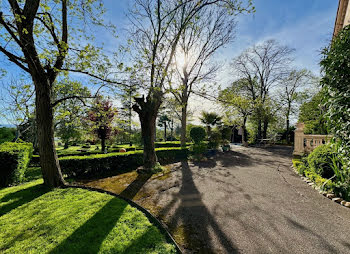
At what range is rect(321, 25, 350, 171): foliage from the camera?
7.97ft

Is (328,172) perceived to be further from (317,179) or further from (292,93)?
(292,93)

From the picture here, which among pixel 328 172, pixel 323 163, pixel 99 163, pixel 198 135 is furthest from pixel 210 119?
pixel 99 163

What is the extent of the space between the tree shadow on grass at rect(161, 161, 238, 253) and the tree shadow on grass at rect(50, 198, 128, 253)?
112cm

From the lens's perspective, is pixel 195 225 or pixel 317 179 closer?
pixel 195 225

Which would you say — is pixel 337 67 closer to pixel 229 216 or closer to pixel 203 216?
pixel 229 216

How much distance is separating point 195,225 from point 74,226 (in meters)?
2.30

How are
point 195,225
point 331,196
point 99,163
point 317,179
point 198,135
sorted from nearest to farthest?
point 195,225, point 331,196, point 317,179, point 99,163, point 198,135

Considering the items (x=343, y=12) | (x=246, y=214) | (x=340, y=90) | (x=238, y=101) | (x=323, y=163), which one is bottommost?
(x=246, y=214)

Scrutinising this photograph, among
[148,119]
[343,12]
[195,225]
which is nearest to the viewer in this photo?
[195,225]

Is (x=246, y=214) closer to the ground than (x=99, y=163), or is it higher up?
closer to the ground

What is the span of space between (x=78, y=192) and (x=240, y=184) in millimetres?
5264

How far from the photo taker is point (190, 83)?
13438 millimetres

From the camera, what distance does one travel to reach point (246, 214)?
3191mm

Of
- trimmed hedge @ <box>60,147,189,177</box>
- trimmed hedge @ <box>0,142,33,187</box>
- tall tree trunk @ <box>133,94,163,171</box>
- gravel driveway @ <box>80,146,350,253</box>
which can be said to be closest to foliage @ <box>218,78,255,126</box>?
tall tree trunk @ <box>133,94,163,171</box>
